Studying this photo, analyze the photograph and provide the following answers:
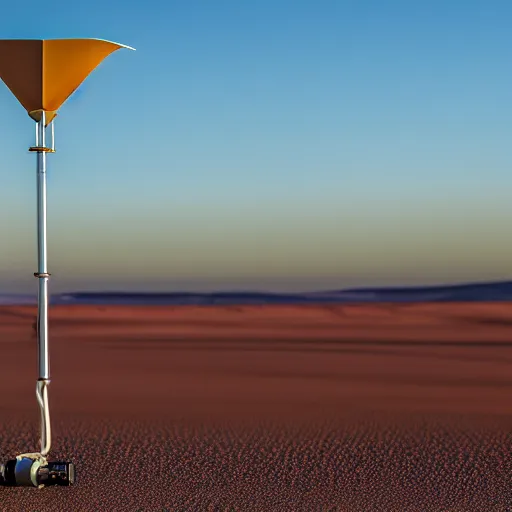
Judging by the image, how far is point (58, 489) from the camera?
6.16 m

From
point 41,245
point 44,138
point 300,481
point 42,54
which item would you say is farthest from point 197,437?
point 42,54

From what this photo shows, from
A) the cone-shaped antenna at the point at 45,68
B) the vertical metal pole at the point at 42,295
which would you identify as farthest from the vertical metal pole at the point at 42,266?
the cone-shaped antenna at the point at 45,68

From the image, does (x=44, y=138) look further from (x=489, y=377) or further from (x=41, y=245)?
(x=489, y=377)

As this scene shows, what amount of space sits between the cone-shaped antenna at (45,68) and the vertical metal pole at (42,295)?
12 centimetres

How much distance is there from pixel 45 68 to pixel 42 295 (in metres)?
1.61

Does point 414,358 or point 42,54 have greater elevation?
point 42,54

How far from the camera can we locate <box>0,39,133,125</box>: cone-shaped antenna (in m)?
5.65

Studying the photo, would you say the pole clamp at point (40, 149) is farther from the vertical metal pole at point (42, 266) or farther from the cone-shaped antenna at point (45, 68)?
the cone-shaped antenna at point (45, 68)

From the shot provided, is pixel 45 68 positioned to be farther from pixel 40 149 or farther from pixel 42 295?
pixel 42 295

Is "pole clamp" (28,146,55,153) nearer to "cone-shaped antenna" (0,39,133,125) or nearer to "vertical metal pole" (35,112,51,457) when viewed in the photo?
"vertical metal pole" (35,112,51,457)

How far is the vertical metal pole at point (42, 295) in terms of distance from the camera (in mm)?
5574

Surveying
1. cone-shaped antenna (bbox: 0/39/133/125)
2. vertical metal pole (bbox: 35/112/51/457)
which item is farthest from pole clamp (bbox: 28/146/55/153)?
cone-shaped antenna (bbox: 0/39/133/125)

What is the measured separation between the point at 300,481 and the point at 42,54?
12.4 feet

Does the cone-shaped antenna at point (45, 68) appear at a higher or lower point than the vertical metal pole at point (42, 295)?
higher
